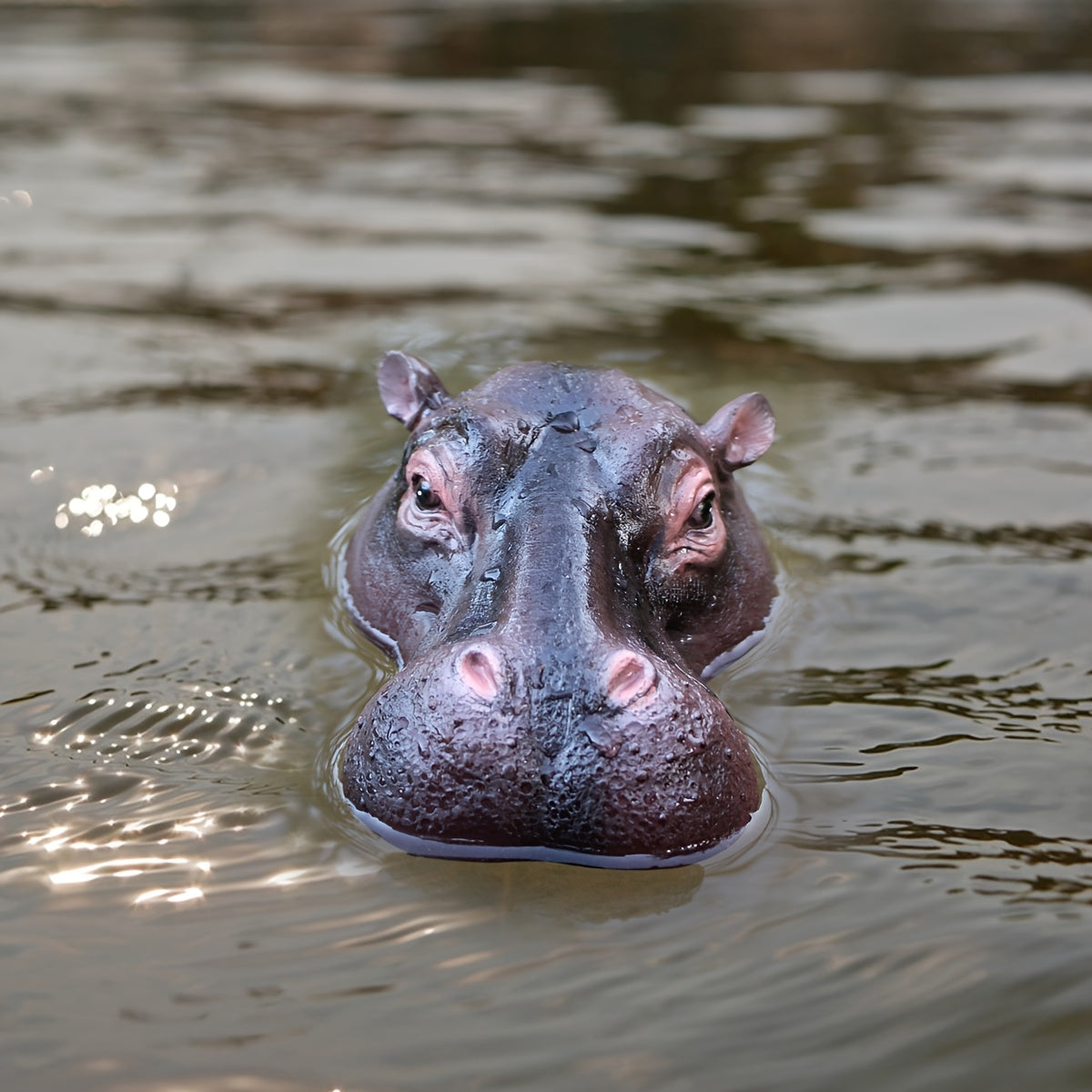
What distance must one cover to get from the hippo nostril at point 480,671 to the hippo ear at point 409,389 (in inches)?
59.7

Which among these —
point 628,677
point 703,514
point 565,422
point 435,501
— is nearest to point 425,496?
point 435,501

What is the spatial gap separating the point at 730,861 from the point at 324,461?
3.15m

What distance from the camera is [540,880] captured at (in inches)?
127

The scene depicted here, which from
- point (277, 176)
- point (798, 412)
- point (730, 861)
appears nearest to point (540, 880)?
point (730, 861)

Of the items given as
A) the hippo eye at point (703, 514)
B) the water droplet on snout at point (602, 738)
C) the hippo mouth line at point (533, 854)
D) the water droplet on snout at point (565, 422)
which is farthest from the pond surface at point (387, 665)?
the water droplet on snout at point (565, 422)

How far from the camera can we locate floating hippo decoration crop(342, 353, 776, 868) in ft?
10.3

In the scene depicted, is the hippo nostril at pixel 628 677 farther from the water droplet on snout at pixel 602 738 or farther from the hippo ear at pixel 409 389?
the hippo ear at pixel 409 389

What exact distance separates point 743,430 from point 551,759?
5.74 feet

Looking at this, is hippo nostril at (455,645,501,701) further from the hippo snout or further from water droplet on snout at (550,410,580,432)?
water droplet on snout at (550,410,580,432)

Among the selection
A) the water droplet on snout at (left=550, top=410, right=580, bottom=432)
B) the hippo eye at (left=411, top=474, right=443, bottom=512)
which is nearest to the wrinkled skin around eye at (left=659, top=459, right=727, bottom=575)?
the water droplet on snout at (left=550, top=410, right=580, bottom=432)

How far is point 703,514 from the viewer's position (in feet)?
13.3

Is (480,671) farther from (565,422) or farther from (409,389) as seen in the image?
(409,389)

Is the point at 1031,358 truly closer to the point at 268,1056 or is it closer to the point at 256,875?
the point at 256,875

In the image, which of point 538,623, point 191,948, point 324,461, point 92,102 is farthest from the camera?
point 92,102
